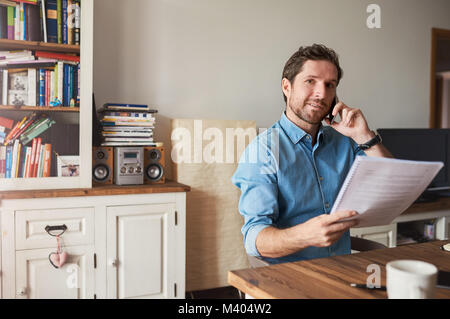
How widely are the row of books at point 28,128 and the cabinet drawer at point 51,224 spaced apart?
41cm

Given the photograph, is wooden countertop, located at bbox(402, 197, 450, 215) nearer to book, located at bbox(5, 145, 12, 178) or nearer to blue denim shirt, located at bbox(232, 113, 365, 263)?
blue denim shirt, located at bbox(232, 113, 365, 263)

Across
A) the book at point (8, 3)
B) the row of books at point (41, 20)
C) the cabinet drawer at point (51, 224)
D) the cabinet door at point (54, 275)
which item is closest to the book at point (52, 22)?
the row of books at point (41, 20)

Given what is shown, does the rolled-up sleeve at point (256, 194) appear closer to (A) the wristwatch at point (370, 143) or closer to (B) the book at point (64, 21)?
(A) the wristwatch at point (370, 143)

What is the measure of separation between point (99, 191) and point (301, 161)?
114 centimetres

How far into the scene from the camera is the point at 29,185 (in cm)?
214

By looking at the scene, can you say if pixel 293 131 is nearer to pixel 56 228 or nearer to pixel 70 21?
pixel 56 228

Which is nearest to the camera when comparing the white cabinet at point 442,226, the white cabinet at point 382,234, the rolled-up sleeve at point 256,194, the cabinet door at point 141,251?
the rolled-up sleeve at point 256,194

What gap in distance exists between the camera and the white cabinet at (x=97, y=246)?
6.63ft

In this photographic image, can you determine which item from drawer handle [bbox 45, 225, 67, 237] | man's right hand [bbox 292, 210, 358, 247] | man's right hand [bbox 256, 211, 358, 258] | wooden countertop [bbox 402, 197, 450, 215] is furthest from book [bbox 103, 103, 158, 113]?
wooden countertop [bbox 402, 197, 450, 215]

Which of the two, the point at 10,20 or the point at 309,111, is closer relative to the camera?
the point at 309,111

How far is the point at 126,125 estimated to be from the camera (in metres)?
2.42

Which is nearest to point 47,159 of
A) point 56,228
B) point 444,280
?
point 56,228

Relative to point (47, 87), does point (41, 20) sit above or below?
above
